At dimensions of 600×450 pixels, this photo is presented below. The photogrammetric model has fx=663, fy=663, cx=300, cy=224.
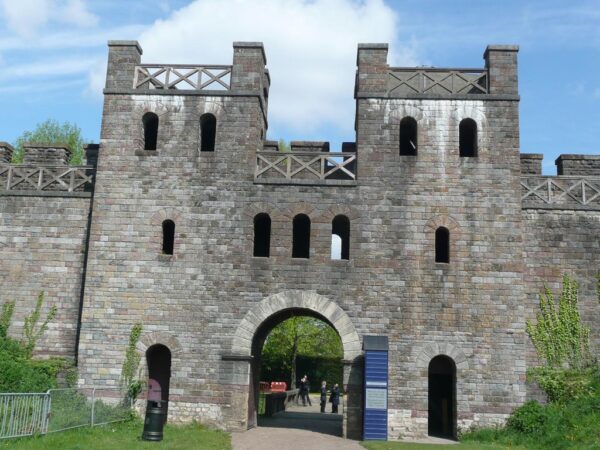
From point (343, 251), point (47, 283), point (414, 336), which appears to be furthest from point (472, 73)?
point (47, 283)

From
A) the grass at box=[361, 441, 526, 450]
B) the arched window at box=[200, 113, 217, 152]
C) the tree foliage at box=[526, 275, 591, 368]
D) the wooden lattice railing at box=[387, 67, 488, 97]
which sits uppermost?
the wooden lattice railing at box=[387, 67, 488, 97]

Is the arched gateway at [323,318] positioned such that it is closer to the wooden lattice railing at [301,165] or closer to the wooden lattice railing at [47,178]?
the wooden lattice railing at [301,165]

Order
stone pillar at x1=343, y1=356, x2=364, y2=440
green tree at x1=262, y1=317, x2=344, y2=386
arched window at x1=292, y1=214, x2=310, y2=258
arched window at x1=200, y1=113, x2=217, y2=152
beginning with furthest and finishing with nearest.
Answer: green tree at x1=262, y1=317, x2=344, y2=386
arched window at x1=292, y1=214, x2=310, y2=258
arched window at x1=200, y1=113, x2=217, y2=152
stone pillar at x1=343, y1=356, x2=364, y2=440

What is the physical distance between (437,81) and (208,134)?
6.98 meters

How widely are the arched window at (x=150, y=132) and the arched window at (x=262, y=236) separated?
→ 4.08m

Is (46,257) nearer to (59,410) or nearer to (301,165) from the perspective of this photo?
(59,410)

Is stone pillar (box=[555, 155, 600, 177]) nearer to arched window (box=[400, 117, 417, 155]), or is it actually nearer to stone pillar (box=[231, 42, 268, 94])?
arched window (box=[400, 117, 417, 155])

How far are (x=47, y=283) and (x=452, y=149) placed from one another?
1210 centimetres

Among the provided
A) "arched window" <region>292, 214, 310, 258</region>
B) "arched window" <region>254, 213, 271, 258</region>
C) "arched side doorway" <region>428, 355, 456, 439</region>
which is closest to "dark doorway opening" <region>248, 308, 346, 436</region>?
"arched window" <region>292, 214, 310, 258</region>

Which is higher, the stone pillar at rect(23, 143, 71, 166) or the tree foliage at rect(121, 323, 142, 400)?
the stone pillar at rect(23, 143, 71, 166)

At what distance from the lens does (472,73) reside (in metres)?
19.3

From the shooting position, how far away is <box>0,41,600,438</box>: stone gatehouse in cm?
1750

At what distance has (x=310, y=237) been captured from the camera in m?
18.4

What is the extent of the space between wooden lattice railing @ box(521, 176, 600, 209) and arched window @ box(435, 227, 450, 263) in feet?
8.10
